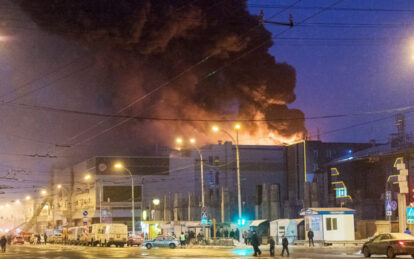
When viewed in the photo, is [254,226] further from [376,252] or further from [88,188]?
[88,188]

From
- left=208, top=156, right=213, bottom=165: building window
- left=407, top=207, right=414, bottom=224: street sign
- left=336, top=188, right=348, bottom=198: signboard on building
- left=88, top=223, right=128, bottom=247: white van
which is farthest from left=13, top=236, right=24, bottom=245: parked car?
left=407, top=207, right=414, bottom=224: street sign

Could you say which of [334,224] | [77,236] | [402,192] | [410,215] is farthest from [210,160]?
[410,215]

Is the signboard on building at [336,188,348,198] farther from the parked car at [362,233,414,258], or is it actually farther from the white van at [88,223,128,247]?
the parked car at [362,233,414,258]

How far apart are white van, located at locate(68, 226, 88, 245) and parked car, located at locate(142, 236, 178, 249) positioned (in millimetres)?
15952

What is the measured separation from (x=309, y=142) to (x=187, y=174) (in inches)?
775

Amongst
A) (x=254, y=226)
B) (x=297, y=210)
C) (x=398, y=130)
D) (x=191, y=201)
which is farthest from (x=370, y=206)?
(x=398, y=130)

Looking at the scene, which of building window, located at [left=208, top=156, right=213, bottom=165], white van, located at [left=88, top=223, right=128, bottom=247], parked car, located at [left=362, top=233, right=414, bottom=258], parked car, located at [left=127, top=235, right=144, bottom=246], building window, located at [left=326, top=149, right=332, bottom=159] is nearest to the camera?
parked car, located at [left=362, top=233, right=414, bottom=258]

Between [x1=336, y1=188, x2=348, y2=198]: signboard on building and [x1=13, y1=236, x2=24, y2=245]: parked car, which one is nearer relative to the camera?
[x1=13, y1=236, x2=24, y2=245]: parked car

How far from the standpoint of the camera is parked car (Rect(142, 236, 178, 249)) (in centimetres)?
4531

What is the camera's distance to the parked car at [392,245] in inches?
1016

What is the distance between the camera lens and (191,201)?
68812 mm

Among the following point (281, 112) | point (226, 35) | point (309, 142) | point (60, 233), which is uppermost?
point (226, 35)

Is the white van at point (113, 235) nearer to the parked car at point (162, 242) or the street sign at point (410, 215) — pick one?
the parked car at point (162, 242)

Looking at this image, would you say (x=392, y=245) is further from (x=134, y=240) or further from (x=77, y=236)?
(x=77, y=236)
